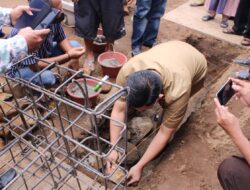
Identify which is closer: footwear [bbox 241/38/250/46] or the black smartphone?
the black smartphone

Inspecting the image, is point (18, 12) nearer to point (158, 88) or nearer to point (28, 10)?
point (28, 10)

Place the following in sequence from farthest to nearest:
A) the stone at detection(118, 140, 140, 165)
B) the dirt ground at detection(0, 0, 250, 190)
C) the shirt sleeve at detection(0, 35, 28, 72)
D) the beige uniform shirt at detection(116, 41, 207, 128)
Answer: the stone at detection(118, 140, 140, 165)
the dirt ground at detection(0, 0, 250, 190)
the beige uniform shirt at detection(116, 41, 207, 128)
the shirt sleeve at detection(0, 35, 28, 72)

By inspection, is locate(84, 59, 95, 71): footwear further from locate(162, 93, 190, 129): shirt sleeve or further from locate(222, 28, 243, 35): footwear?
locate(222, 28, 243, 35): footwear

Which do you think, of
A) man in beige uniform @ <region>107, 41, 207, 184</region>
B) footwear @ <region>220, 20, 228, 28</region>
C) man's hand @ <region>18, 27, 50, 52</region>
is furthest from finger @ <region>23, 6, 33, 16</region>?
footwear @ <region>220, 20, 228, 28</region>

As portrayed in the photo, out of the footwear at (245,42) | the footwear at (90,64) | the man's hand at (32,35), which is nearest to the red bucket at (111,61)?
the footwear at (90,64)

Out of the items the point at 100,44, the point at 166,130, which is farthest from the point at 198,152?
the point at 100,44

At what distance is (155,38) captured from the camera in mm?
4062

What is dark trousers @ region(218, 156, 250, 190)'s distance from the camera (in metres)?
1.85

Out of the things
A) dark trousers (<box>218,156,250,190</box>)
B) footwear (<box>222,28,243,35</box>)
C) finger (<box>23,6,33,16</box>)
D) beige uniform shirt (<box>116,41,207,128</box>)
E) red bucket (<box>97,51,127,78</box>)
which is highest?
finger (<box>23,6,33,16</box>)

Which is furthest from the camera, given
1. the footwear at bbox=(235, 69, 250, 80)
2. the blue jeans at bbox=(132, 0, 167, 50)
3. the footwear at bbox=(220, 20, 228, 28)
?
the footwear at bbox=(220, 20, 228, 28)

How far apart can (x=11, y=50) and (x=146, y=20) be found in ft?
8.21

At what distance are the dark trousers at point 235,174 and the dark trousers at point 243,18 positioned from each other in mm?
2583

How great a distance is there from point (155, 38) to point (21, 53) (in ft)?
9.07

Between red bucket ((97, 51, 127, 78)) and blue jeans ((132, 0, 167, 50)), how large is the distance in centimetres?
43
